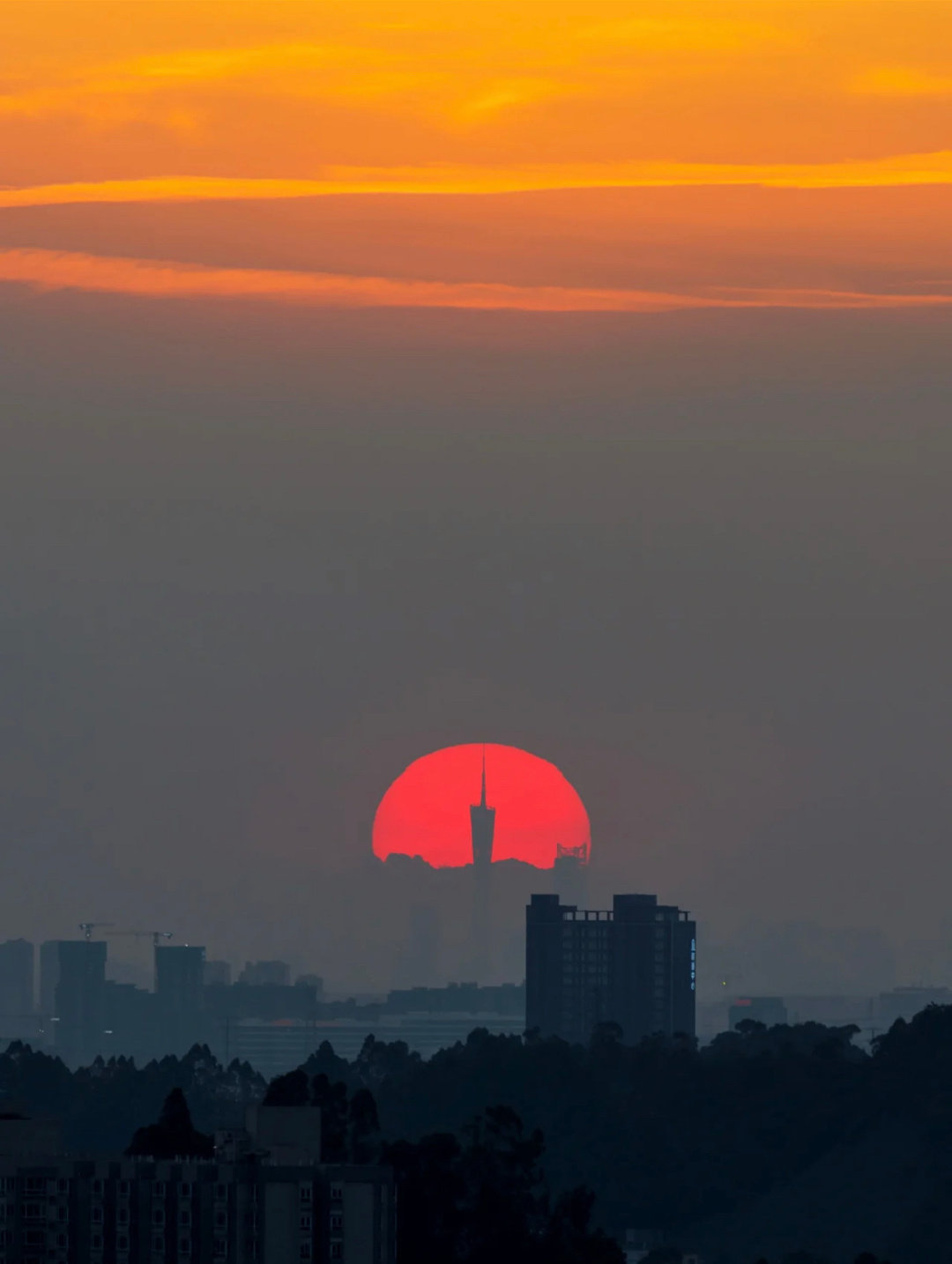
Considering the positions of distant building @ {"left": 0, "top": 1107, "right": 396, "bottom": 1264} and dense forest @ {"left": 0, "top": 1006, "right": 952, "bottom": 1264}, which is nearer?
distant building @ {"left": 0, "top": 1107, "right": 396, "bottom": 1264}

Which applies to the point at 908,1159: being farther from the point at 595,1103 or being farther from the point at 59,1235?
the point at 59,1235

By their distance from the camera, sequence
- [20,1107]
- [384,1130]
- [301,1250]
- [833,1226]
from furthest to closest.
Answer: [384,1130], [833,1226], [20,1107], [301,1250]

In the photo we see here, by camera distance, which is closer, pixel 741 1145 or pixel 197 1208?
pixel 197 1208

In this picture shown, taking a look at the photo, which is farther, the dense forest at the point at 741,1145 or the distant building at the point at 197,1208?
the dense forest at the point at 741,1145

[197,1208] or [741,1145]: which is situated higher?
[741,1145]

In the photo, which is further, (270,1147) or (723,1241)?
(723,1241)

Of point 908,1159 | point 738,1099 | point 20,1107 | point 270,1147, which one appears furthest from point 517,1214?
point 738,1099

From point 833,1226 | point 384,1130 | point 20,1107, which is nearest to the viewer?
point 20,1107
